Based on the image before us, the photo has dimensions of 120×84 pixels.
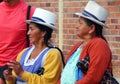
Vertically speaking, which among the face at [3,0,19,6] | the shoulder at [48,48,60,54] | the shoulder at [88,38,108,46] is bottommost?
the shoulder at [48,48,60,54]

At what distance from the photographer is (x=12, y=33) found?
540 centimetres

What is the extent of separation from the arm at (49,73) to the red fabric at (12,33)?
687 mm

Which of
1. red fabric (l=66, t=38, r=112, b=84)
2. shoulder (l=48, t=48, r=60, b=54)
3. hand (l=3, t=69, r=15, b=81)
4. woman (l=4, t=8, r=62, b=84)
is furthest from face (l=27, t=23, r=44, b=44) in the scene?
red fabric (l=66, t=38, r=112, b=84)

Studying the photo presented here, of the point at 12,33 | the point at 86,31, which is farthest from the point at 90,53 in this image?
the point at 12,33

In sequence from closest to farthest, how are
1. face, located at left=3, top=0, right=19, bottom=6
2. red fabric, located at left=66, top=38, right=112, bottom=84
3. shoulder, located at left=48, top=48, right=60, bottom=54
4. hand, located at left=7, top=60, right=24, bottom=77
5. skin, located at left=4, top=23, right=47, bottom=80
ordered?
red fabric, located at left=66, top=38, right=112, bottom=84, hand, located at left=7, top=60, right=24, bottom=77, shoulder, located at left=48, top=48, right=60, bottom=54, skin, located at left=4, top=23, right=47, bottom=80, face, located at left=3, top=0, right=19, bottom=6

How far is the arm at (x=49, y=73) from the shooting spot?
475 centimetres

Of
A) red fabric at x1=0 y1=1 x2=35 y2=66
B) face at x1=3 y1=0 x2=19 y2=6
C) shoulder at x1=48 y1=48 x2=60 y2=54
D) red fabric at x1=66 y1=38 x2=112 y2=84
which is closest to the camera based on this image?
red fabric at x1=66 y1=38 x2=112 y2=84

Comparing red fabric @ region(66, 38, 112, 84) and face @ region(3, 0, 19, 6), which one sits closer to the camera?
red fabric @ region(66, 38, 112, 84)

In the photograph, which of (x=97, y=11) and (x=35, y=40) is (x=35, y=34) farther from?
(x=97, y=11)

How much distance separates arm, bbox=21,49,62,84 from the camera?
187 inches

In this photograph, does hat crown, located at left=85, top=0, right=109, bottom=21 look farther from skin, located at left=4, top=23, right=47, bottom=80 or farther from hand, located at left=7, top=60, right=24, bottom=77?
hand, located at left=7, top=60, right=24, bottom=77

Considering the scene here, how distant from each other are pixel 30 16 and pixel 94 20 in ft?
3.64

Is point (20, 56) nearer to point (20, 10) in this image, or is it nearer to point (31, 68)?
point (31, 68)

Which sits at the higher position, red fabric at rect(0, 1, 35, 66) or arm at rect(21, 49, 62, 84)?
red fabric at rect(0, 1, 35, 66)
